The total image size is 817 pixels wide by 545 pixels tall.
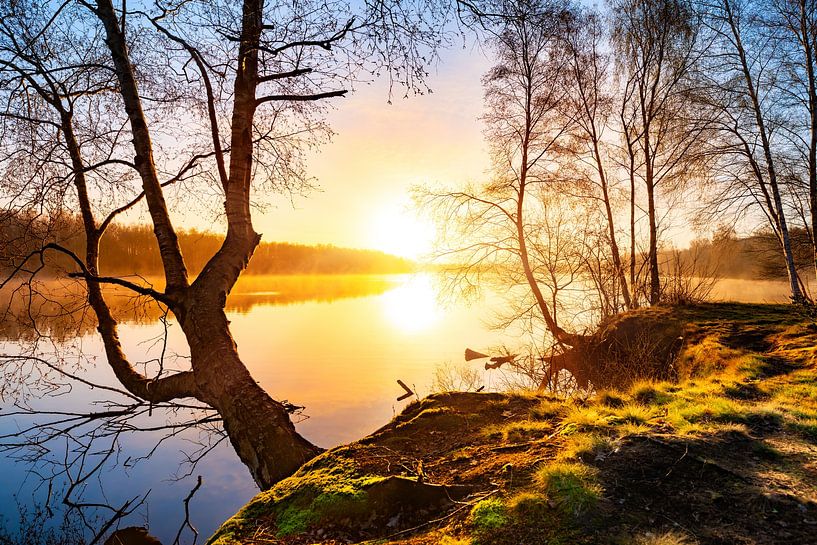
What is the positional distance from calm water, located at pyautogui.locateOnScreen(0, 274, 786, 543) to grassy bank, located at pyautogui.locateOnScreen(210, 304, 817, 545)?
147 inches

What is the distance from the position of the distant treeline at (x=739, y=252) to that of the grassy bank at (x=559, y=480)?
967 centimetres

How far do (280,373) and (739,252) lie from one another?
21.3m

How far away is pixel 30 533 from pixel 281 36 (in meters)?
9.21

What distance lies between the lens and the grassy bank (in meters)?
2.14

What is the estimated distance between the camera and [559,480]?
2.48 meters

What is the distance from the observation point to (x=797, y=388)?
4.87 meters

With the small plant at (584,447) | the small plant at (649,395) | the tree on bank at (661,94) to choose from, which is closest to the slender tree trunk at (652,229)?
the tree on bank at (661,94)

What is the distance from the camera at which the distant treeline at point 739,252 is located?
12.6m

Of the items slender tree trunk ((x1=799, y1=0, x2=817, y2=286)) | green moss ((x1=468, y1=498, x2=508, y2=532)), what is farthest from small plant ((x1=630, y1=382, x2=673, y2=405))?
slender tree trunk ((x1=799, y1=0, x2=817, y2=286))

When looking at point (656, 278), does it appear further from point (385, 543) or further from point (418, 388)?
point (385, 543)

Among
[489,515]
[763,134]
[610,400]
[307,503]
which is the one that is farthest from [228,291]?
[763,134]

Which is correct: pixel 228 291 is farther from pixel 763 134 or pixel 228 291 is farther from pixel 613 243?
pixel 763 134

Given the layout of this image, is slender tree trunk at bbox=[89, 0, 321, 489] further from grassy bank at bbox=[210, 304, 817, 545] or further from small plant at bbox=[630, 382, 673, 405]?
small plant at bbox=[630, 382, 673, 405]

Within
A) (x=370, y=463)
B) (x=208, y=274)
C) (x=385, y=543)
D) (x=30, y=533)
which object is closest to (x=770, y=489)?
(x=385, y=543)
